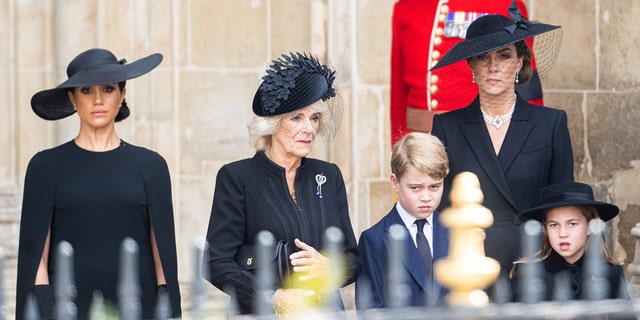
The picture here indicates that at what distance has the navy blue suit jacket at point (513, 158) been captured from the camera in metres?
5.16

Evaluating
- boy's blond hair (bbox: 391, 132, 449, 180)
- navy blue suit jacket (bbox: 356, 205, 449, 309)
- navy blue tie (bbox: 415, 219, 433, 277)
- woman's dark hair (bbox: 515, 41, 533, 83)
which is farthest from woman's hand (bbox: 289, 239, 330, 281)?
woman's dark hair (bbox: 515, 41, 533, 83)

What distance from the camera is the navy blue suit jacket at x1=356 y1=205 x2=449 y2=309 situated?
467 centimetres

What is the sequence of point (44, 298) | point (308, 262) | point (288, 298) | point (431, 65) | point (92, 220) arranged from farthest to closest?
1. point (431, 65)
2. point (92, 220)
3. point (44, 298)
4. point (308, 262)
5. point (288, 298)

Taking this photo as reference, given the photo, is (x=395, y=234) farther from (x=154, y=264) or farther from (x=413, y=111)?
(x=413, y=111)

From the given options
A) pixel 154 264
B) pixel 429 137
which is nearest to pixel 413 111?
pixel 429 137

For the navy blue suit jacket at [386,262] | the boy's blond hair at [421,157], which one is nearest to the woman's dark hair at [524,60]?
the boy's blond hair at [421,157]

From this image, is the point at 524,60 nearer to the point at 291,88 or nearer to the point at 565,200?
the point at 565,200

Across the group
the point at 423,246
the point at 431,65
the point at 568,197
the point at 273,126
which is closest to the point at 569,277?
the point at 568,197

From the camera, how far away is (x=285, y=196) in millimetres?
4867

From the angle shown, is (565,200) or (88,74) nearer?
(565,200)

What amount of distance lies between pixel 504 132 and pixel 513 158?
4.5 inches

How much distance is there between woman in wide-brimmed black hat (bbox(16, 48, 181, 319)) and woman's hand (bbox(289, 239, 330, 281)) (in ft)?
1.53

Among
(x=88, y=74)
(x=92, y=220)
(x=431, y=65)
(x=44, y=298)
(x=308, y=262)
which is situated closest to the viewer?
(x=308, y=262)

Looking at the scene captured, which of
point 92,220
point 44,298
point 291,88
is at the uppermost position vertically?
point 291,88
